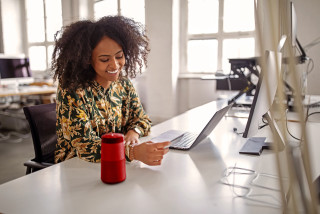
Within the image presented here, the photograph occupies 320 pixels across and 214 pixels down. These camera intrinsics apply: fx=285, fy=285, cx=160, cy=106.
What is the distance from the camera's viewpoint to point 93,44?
123 cm

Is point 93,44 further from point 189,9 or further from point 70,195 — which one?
point 189,9

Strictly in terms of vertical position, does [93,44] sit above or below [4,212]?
above

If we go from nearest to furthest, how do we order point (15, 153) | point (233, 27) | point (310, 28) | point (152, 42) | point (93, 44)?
1. point (93, 44)
2. point (15, 153)
3. point (310, 28)
4. point (233, 27)
5. point (152, 42)

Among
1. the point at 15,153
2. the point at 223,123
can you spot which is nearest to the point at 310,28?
the point at 223,123

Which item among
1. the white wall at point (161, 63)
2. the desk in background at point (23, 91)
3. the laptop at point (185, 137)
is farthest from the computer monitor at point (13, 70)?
the laptop at point (185, 137)

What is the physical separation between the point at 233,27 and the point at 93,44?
142 inches

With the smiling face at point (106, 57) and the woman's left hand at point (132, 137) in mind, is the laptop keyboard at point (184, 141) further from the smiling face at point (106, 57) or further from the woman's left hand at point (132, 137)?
the smiling face at point (106, 57)

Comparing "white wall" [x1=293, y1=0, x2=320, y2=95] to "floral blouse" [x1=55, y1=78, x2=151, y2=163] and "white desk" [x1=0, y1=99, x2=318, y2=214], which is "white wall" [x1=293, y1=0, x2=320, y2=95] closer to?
"floral blouse" [x1=55, y1=78, x2=151, y2=163]

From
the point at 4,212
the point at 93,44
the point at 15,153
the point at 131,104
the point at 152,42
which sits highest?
the point at 152,42

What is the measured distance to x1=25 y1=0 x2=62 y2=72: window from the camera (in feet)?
20.7

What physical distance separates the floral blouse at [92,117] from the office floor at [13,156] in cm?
168

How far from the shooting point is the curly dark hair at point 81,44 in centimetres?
120

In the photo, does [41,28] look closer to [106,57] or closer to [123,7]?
[123,7]

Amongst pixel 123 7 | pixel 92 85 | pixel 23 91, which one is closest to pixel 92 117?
pixel 92 85
